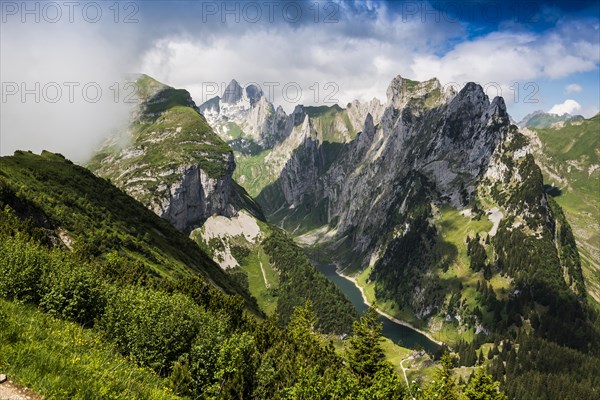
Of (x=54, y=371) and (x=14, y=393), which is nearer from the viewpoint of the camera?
(x=14, y=393)

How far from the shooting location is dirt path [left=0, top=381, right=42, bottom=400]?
9825 millimetres

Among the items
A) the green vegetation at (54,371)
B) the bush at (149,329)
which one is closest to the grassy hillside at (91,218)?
the bush at (149,329)

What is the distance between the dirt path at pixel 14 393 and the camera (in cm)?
982

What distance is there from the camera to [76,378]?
462 inches

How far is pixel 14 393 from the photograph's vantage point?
9.97 m

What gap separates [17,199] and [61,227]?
12129 mm

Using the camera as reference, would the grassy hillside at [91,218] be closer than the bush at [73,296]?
No

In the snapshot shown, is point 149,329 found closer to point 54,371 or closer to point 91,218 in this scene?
point 54,371

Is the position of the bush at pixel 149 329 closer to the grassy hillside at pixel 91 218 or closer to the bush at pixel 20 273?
A: the bush at pixel 20 273

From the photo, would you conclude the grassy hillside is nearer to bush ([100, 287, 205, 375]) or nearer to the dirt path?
bush ([100, 287, 205, 375])

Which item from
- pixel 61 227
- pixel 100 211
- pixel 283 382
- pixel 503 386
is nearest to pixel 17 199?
pixel 61 227

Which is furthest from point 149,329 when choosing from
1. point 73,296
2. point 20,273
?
point 20,273

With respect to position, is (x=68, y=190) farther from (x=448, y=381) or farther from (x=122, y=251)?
(x=448, y=381)

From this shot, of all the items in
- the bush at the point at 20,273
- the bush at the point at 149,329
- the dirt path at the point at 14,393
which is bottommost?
the bush at the point at 149,329
